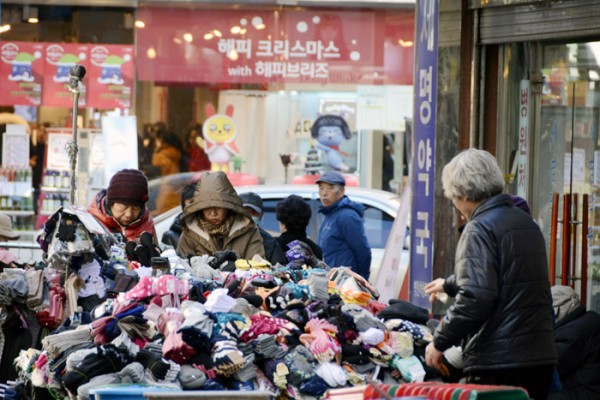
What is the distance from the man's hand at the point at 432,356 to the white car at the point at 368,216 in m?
6.30

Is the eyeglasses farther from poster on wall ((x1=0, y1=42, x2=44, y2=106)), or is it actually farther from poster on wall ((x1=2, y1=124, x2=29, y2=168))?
poster on wall ((x1=0, y1=42, x2=44, y2=106))

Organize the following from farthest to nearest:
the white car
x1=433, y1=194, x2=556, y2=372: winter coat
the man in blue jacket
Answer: the white car
the man in blue jacket
x1=433, y1=194, x2=556, y2=372: winter coat

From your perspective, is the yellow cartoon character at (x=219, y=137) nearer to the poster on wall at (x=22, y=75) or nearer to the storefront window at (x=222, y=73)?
the storefront window at (x=222, y=73)

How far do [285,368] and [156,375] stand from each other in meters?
0.63

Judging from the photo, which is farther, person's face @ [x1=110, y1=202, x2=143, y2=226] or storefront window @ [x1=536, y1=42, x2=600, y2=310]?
storefront window @ [x1=536, y1=42, x2=600, y2=310]

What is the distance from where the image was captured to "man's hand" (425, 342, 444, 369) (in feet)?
20.6

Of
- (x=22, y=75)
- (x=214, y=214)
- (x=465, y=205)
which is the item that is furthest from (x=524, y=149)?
(x=22, y=75)

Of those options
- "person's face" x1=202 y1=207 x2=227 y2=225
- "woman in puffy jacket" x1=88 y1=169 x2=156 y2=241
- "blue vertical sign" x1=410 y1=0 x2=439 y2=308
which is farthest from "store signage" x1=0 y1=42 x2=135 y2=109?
"person's face" x1=202 y1=207 x2=227 y2=225

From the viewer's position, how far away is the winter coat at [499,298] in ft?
19.9

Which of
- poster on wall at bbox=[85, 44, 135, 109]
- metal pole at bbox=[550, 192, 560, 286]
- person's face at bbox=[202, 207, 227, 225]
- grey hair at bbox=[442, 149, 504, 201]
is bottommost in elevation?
metal pole at bbox=[550, 192, 560, 286]

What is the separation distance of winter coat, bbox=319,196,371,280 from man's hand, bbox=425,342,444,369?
4.79 m

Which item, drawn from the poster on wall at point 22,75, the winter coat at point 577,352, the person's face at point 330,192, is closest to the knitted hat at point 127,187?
the person's face at point 330,192

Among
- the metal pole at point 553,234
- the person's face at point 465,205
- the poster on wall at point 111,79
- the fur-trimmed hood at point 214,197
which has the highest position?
the poster on wall at point 111,79

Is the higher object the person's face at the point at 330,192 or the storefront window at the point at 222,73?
the storefront window at the point at 222,73
